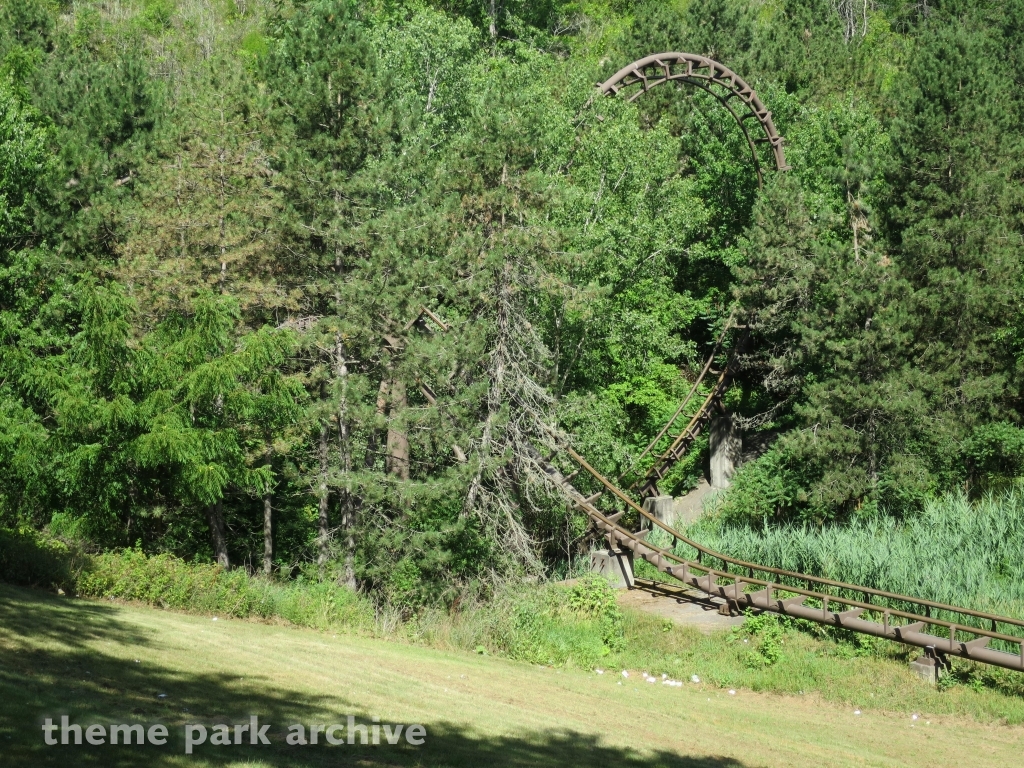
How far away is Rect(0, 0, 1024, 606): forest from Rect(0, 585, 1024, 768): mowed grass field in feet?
15.1

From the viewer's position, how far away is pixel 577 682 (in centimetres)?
1620

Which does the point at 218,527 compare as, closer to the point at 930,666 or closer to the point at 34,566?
the point at 34,566

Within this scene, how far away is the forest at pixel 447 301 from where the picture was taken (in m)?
20.1

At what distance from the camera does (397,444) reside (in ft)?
78.3

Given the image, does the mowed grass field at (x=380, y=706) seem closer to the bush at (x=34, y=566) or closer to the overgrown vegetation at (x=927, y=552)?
the bush at (x=34, y=566)

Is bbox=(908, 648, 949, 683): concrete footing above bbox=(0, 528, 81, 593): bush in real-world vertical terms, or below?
below

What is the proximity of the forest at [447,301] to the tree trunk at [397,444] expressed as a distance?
0.44 ft

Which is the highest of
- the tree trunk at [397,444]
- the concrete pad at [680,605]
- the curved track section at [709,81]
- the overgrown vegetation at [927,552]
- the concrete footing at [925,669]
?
the curved track section at [709,81]

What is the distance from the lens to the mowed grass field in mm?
9172

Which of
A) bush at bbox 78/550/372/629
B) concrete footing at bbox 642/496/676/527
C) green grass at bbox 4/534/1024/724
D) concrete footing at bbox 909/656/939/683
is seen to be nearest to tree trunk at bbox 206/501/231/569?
green grass at bbox 4/534/1024/724

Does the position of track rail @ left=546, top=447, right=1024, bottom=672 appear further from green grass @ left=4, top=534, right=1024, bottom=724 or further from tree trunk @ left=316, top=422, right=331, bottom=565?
tree trunk @ left=316, top=422, right=331, bottom=565

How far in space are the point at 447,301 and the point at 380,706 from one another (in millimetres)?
A: 13466

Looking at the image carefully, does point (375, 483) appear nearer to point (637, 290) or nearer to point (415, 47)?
point (637, 290)

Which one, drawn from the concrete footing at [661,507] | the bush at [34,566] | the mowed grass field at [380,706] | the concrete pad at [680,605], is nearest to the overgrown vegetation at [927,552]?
the concrete pad at [680,605]
